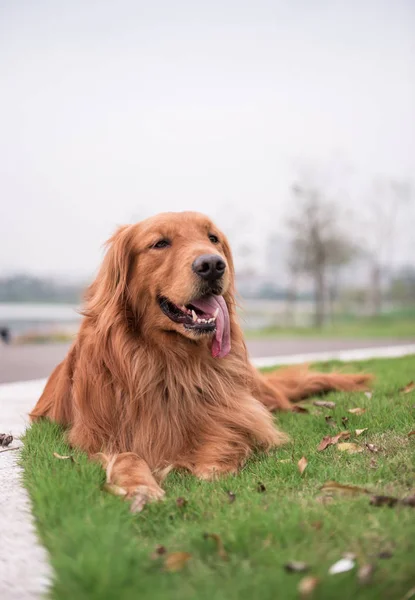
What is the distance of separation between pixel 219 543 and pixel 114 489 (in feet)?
2.54

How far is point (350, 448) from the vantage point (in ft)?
11.6

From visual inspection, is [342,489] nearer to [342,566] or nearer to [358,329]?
[342,566]

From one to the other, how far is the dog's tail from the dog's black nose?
220cm

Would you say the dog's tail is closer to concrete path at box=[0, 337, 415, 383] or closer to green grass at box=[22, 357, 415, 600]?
green grass at box=[22, 357, 415, 600]

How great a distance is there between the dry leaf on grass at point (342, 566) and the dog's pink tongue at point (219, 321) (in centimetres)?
168

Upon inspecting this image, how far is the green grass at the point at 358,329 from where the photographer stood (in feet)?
62.1

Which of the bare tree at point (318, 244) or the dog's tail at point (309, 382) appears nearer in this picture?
the dog's tail at point (309, 382)

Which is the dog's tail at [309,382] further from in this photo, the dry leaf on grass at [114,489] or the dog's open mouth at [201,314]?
the dry leaf on grass at [114,489]

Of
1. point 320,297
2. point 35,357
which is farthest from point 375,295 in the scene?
point 35,357

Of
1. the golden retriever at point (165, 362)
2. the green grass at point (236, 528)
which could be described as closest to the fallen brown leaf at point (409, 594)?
the green grass at point (236, 528)

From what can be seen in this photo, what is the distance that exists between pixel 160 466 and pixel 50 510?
37.0 inches

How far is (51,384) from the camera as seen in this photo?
446cm

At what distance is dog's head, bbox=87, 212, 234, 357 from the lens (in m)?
3.34

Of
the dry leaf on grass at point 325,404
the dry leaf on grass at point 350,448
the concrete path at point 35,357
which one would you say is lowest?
the concrete path at point 35,357
